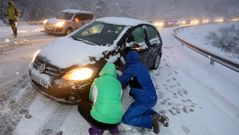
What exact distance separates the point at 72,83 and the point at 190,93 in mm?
3762

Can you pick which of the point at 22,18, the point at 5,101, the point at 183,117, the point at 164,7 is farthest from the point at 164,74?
the point at 164,7

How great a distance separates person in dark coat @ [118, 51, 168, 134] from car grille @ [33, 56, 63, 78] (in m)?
1.27

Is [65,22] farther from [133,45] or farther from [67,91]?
[67,91]

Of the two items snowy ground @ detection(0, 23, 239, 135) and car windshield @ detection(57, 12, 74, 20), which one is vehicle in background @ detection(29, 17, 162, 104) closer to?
snowy ground @ detection(0, 23, 239, 135)

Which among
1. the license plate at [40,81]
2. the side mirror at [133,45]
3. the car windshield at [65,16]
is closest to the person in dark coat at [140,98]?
the side mirror at [133,45]

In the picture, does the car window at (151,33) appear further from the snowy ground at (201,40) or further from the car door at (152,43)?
the snowy ground at (201,40)

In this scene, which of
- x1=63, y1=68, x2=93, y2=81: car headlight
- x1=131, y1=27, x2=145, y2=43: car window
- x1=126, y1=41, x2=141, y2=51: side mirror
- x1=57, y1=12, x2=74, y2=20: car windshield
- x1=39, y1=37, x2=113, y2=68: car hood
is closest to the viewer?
x1=63, y1=68, x2=93, y2=81: car headlight

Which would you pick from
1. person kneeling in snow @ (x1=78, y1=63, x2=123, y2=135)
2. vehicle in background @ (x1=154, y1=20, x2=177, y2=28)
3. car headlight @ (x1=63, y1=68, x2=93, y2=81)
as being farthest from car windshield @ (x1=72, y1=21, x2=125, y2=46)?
vehicle in background @ (x1=154, y1=20, x2=177, y2=28)

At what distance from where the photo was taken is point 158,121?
508cm

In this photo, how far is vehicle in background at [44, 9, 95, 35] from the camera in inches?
604

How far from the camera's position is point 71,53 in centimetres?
535

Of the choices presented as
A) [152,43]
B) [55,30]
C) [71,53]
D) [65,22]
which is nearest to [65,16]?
[65,22]

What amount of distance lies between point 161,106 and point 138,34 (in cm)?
219

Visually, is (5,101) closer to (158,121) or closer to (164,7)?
(158,121)
